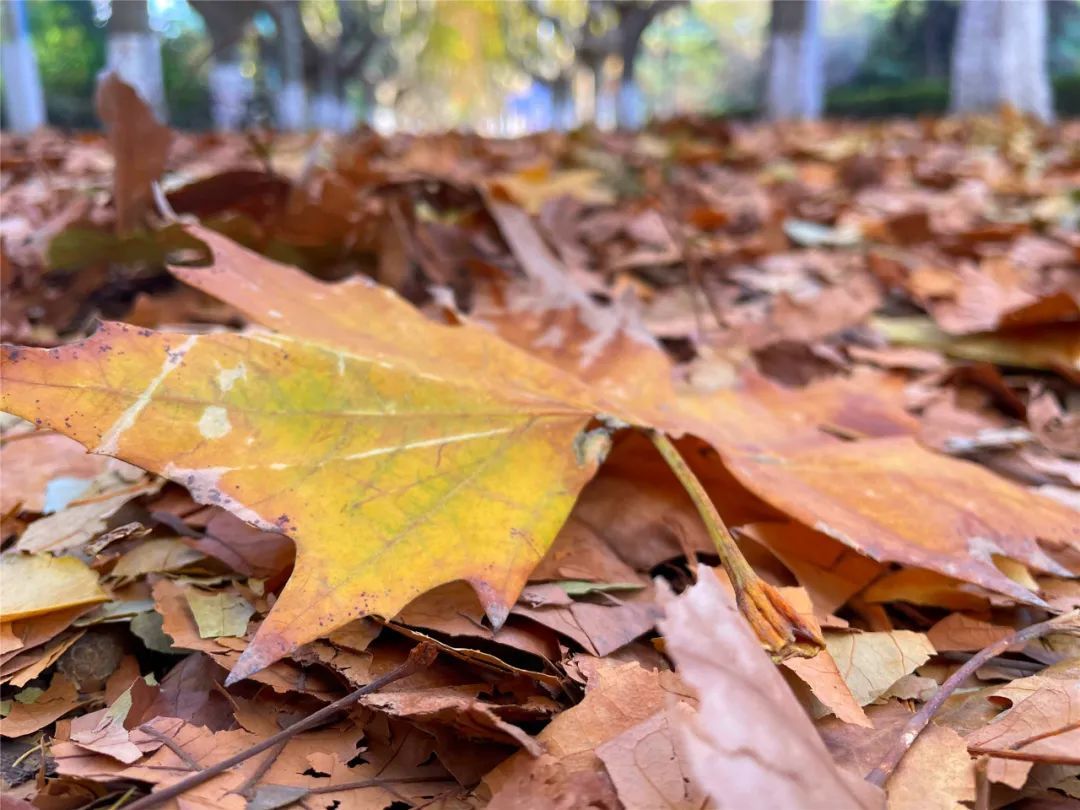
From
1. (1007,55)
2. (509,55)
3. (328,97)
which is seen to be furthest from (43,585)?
(509,55)

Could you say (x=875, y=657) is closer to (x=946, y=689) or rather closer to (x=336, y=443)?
(x=946, y=689)

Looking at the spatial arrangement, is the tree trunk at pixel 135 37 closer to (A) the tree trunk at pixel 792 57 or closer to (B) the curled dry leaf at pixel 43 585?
(A) the tree trunk at pixel 792 57

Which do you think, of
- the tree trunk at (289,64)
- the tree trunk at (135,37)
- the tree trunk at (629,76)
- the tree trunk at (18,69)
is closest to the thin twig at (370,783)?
the tree trunk at (135,37)

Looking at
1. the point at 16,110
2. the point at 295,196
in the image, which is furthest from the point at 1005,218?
the point at 16,110

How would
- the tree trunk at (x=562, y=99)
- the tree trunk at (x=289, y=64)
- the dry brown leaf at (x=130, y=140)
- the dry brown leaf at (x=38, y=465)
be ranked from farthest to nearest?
the tree trunk at (x=562, y=99), the tree trunk at (x=289, y=64), the dry brown leaf at (x=130, y=140), the dry brown leaf at (x=38, y=465)

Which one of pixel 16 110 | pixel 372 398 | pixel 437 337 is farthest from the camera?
pixel 16 110

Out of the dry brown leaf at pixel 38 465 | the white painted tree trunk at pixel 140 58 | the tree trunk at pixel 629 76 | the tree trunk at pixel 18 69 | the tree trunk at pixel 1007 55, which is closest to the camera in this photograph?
the dry brown leaf at pixel 38 465

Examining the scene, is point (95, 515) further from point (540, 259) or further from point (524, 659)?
point (540, 259)
